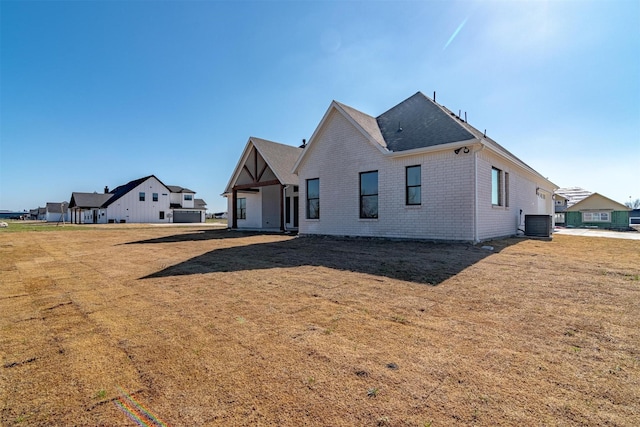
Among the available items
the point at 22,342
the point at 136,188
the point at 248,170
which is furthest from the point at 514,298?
the point at 136,188

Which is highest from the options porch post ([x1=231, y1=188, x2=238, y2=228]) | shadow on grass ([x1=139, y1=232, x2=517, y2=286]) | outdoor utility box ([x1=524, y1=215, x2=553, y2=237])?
porch post ([x1=231, y1=188, x2=238, y2=228])

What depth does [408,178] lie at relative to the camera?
38.8 feet

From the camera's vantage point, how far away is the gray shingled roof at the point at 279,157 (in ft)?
63.4

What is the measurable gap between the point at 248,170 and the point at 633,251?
19782mm

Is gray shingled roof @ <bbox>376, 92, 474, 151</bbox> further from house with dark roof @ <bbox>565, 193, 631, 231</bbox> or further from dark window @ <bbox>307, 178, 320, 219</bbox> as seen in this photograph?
house with dark roof @ <bbox>565, 193, 631, 231</bbox>

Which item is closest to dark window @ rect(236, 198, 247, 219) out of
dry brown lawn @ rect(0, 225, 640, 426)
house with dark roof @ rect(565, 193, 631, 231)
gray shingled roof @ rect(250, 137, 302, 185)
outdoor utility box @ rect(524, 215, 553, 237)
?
gray shingled roof @ rect(250, 137, 302, 185)

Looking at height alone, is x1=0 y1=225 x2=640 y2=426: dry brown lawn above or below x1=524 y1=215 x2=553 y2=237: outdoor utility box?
below

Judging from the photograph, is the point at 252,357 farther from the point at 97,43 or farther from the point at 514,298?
the point at 97,43

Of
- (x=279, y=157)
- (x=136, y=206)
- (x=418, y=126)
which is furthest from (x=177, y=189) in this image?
(x=418, y=126)

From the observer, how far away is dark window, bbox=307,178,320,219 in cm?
1513

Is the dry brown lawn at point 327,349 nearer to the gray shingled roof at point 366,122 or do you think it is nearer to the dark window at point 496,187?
the dark window at point 496,187

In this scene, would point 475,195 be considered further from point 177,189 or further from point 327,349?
point 177,189

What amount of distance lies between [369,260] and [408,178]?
5.13 meters

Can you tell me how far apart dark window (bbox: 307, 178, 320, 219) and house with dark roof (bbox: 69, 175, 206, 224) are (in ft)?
142
